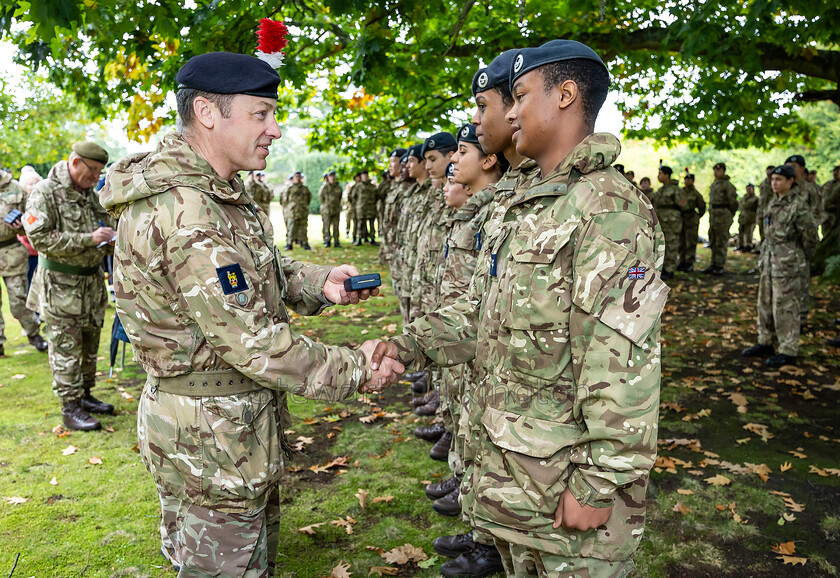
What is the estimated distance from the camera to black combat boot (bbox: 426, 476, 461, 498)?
442 centimetres

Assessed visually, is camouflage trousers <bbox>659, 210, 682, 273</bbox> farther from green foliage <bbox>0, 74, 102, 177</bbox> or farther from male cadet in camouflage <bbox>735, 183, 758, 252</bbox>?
green foliage <bbox>0, 74, 102, 177</bbox>

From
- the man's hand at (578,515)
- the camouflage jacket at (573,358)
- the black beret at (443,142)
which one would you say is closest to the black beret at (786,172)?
Answer: the black beret at (443,142)

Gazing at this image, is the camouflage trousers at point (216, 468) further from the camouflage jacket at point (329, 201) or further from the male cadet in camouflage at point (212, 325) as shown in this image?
the camouflage jacket at point (329, 201)

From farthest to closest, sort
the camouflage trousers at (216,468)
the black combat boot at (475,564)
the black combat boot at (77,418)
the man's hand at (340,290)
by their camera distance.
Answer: the black combat boot at (77,418) → the black combat boot at (475,564) → the man's hand at (340,290) → the camouflage trousers at (216,468)

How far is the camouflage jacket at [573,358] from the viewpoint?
75.2 inches

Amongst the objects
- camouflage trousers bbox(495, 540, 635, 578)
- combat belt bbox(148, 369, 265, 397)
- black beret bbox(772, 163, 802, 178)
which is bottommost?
camouflage trousers bbox(495, 540, 635, 578)

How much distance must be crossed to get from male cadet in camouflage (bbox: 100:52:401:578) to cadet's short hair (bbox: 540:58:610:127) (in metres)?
1.08

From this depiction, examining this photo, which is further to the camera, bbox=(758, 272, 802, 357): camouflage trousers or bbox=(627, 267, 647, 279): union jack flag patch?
bbox=(758, 272, 802, 357): camouflage trousers

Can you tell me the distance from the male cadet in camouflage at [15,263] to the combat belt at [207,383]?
23.7 feet

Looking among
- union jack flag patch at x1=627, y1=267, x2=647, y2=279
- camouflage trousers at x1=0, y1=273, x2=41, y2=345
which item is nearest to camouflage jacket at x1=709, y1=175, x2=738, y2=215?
camouflage trousers at x1=0, y1=273, x2=41, y2=345

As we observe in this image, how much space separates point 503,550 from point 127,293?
176cm

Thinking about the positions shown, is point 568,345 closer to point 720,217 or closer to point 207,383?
point 207,383

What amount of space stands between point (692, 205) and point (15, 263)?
14262mm

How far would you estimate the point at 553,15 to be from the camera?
7500mm
